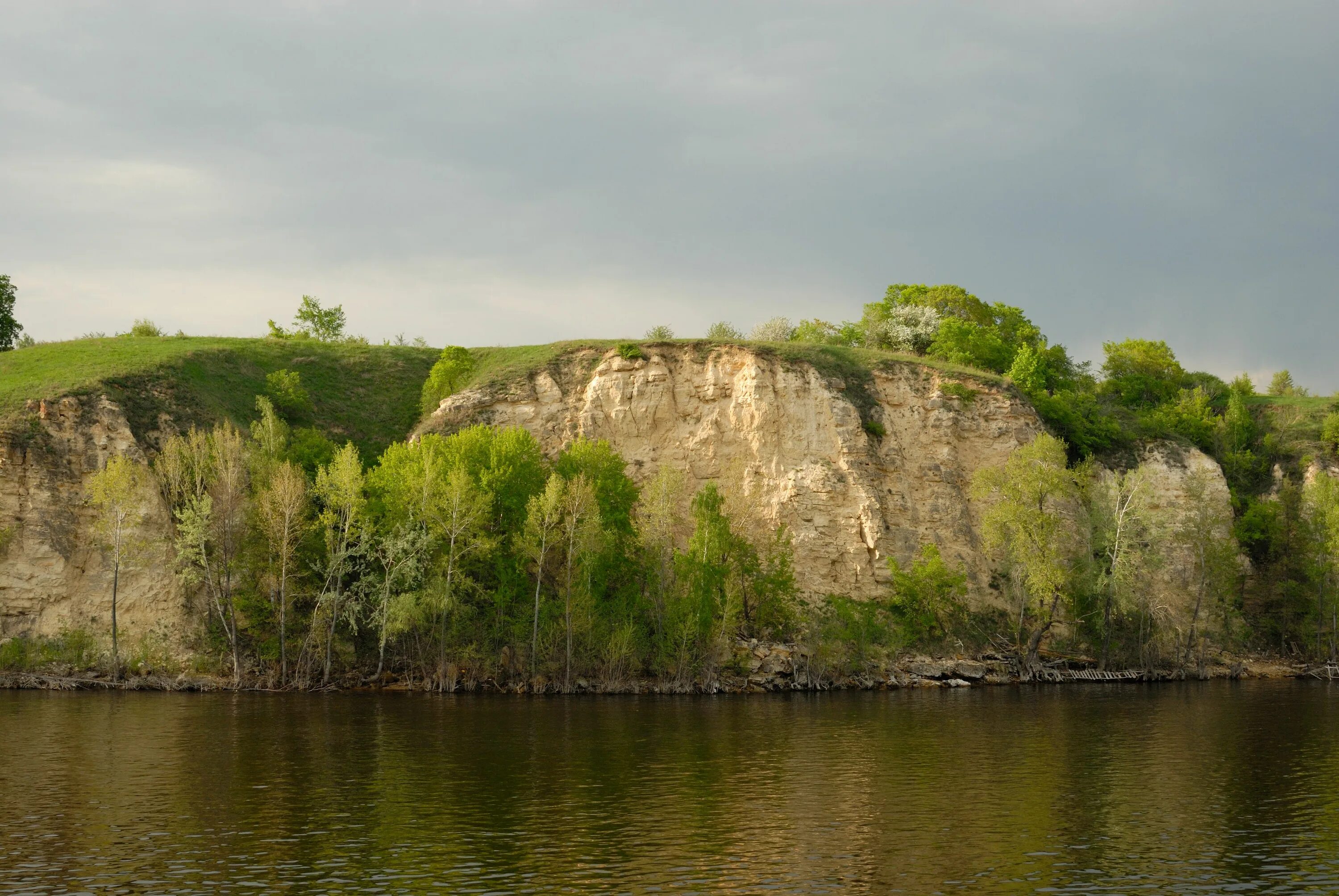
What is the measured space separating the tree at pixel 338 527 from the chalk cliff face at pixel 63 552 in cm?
734

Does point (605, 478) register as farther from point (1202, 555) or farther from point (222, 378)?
point (1202, 555)

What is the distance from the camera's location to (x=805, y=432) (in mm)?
63469

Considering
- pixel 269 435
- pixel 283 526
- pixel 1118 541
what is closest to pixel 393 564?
pixel 283 526

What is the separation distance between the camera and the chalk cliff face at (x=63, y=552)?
Result: 49.5m

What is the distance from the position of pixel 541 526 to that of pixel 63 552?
73.5ft

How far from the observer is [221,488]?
50.9m

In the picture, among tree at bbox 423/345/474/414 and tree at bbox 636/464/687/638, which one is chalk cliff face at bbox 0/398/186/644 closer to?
tree at bbox 423/345/474/414

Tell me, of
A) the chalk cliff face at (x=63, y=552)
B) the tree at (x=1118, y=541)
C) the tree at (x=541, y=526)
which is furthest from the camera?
the tree at (x=1118, y=541)

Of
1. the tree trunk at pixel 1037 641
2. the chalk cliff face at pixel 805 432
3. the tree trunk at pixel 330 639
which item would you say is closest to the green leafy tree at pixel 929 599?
the chalk cliff face at pixel 805 432

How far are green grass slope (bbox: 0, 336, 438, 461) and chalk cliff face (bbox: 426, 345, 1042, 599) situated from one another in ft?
19.9

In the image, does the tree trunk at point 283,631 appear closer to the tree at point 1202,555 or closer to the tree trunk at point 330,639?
the tree trunk at point 330,639

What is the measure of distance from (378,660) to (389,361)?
29816 mm

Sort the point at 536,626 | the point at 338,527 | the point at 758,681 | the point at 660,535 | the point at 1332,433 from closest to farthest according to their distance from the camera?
the point at 536,626
the point at 758,681
the point at 338,527
the point at 660,535
the point at 1332,433

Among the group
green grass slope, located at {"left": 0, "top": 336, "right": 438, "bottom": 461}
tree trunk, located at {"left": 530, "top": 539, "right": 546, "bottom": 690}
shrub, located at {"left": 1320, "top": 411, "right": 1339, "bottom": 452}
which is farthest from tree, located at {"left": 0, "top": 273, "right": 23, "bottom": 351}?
shrub, located at {"left": 1320, "top": 411, "right": 1339, "bottom": 452}
